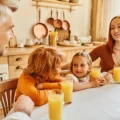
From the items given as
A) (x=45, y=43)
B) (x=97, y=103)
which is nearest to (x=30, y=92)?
(x=97, y=103)

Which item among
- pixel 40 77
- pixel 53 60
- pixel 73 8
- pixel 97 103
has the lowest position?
pixel 97 103

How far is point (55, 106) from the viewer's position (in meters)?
1.12

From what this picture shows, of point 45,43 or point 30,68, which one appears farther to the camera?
point 45,43

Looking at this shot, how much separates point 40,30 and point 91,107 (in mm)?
2496

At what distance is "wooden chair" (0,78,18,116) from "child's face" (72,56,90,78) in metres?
0.50

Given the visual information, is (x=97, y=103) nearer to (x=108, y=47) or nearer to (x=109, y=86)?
(x=109, y=86)

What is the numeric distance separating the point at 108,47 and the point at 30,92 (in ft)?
4.36

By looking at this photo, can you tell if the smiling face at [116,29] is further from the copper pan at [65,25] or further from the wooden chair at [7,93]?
the copper pan at [65,25]

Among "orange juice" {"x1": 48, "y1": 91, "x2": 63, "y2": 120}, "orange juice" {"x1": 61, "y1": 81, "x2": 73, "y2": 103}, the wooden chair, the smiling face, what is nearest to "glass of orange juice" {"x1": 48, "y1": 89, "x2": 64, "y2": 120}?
"orange juice" {"x1": 48, "y1": 91, "x2": 63, "y2": 120}

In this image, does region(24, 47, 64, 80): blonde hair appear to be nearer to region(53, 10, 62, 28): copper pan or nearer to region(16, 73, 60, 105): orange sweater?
region(16, 73, 60, 105): orange sweater

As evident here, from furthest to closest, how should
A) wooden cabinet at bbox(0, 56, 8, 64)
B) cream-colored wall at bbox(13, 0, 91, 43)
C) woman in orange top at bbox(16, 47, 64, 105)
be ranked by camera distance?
cream-colored wall at bbox(13, 0, 91, 43), wooden cabinet at bbox(0, 56, 8, 64), woman in orange top at bbox(16, 47, 64, 105)

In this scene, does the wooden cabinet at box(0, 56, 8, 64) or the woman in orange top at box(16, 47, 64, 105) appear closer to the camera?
the woman in orange top at box(16, 47, 64, 105)

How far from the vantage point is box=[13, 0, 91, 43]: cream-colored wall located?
11.0 ft

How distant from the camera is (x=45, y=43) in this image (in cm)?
355
